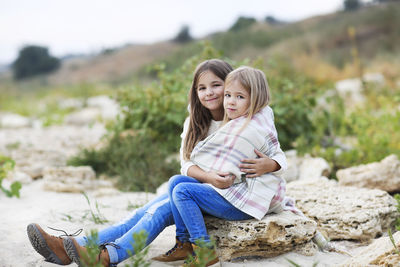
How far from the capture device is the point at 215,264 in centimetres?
249

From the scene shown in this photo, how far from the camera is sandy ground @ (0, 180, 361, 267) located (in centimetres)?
262

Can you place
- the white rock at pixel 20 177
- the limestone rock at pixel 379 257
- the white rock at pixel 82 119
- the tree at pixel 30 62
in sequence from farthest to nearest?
the tree at pixel 30 62 → the white rock at pixel 82 119 → the white rock at pixel 20 177 → the limestone rock at pixel 379 257

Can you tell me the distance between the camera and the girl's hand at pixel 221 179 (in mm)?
2516

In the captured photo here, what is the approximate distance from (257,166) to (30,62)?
28350mm

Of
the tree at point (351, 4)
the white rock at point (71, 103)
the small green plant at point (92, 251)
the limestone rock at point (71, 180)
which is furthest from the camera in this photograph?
the tree at point (351, 4)

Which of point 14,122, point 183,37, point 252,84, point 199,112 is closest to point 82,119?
point 14,122

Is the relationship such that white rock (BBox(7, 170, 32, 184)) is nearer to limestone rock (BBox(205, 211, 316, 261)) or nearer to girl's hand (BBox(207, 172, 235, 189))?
limestone rock (BBox(205, 211, 316, 261))

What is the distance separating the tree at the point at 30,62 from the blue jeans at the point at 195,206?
27599 millimetres

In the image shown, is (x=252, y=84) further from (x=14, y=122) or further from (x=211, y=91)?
(x=14, y=122)

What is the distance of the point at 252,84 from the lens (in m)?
2.51

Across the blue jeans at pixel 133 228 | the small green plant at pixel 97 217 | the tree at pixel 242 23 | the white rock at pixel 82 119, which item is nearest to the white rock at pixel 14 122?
the white rock at pixel 82 119

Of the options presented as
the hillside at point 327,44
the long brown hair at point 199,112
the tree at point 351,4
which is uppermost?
the tree at point 351,4

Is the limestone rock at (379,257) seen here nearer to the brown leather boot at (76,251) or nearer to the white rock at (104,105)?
the brown leather boot at (76,251)

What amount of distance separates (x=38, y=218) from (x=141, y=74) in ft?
51.3
